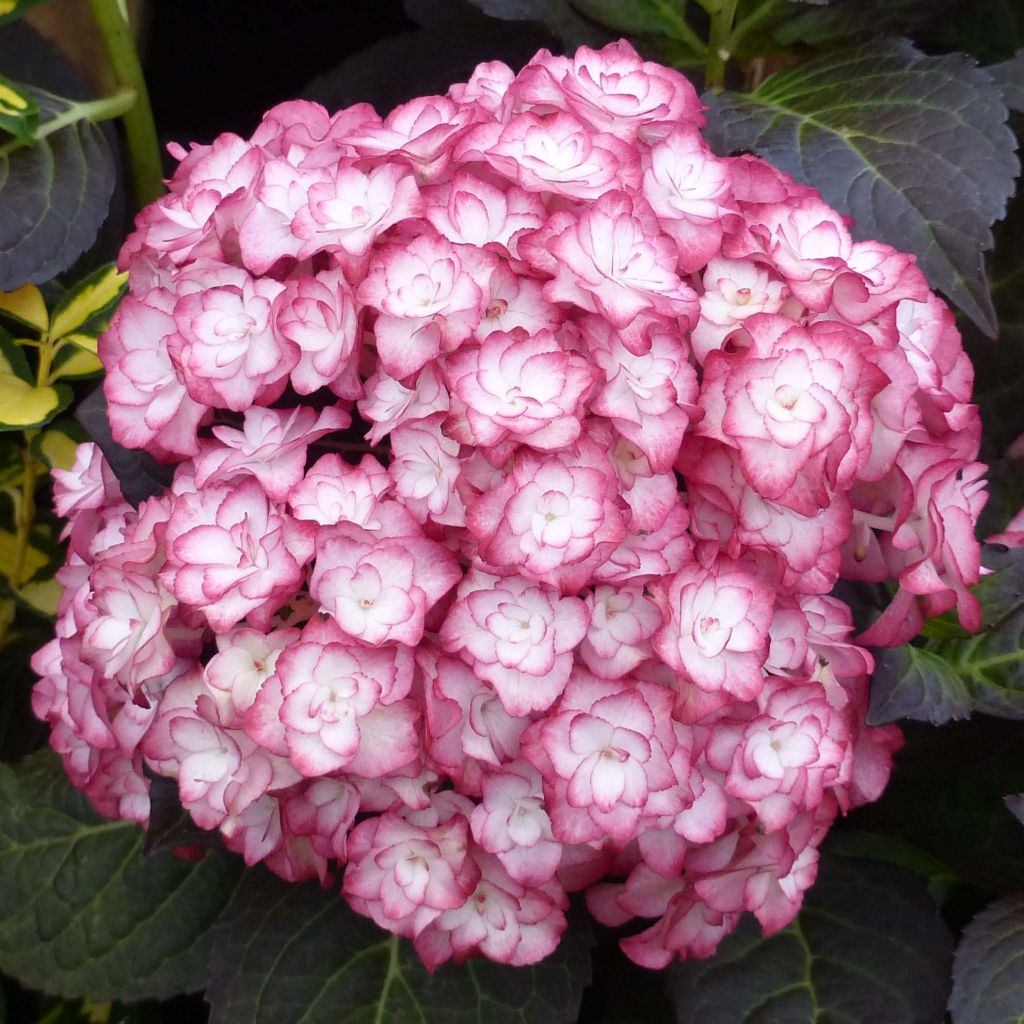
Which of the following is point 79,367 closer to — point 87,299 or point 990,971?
point 87,299

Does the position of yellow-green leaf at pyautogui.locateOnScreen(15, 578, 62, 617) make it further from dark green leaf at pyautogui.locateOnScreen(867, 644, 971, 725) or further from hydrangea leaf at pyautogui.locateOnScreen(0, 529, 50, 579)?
dark green leaf at pyautogui.locateOnScreen(867, 644, 971, 725)

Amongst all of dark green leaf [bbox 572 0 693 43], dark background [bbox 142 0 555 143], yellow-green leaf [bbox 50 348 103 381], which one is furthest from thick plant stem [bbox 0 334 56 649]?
dark green leaf [bbox 572 0 693 43]

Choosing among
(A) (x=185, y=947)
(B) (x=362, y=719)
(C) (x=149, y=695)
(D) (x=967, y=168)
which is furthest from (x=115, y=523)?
(D) (x=967, y=168)

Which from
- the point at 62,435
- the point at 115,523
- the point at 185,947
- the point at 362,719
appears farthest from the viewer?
the point at 62,435

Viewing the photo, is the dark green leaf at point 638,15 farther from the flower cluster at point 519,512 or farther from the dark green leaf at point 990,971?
the dark green leaf at point 990,971

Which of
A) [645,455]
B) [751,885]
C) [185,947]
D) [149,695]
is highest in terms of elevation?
[645,455]

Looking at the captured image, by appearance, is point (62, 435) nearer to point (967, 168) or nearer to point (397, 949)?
point (397, 949)

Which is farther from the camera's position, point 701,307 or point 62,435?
point 62,435
